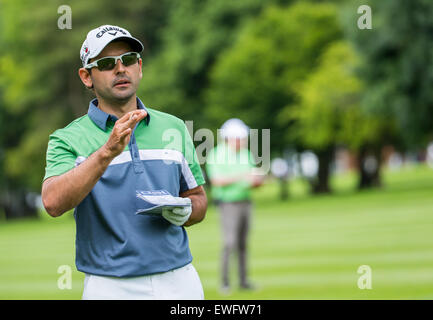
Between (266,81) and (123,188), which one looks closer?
(123,188)

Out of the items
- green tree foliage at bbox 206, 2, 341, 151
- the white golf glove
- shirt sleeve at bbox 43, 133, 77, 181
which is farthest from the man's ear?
green tree foliage at bbox 206, 2, 341, 151

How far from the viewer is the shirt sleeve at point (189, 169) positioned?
12.3ft

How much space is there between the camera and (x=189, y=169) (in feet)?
12.5

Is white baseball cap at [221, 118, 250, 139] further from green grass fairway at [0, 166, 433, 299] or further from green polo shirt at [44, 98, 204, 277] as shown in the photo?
green polo shirt at [44, 98, 204, 277]

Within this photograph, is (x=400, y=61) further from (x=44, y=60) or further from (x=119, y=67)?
(x=119, y=67)

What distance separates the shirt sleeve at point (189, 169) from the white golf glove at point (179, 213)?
269mm

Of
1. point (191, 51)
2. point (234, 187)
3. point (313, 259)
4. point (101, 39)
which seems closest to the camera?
point (101, 39)

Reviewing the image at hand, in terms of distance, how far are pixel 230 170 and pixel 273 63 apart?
3471 centimetres

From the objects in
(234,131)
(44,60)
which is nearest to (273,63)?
(44,60)

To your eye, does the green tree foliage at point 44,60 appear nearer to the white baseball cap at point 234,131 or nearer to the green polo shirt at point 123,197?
the white baseball cap at point 234,131

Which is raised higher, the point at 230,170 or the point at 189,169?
the point at 230,170

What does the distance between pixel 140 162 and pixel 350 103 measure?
3778cm

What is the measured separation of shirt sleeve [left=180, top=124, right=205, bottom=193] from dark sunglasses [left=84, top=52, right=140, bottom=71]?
16.5 inches

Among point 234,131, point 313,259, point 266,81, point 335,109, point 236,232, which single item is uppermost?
point 266,81
